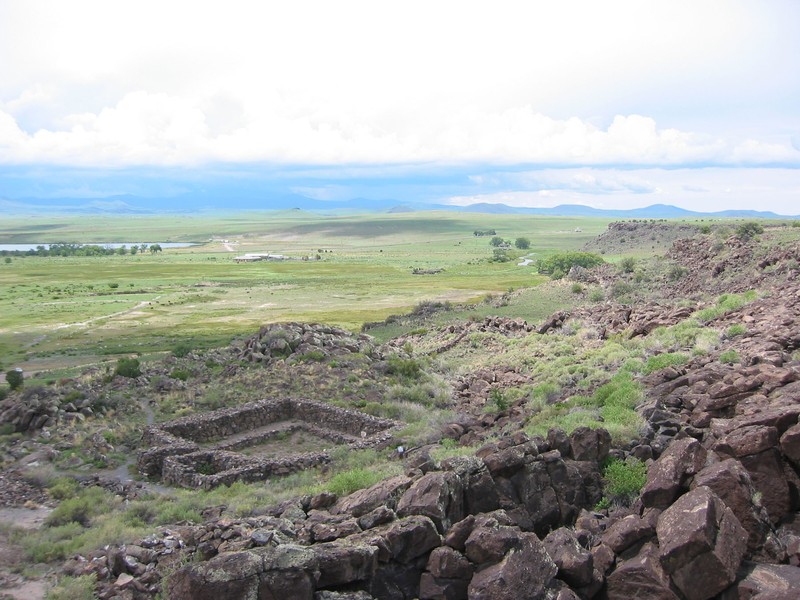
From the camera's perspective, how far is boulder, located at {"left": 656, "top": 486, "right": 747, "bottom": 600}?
9.74m

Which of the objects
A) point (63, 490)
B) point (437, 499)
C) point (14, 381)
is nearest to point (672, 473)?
point (437, 499)

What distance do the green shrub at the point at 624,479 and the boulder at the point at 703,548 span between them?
8.41 ft

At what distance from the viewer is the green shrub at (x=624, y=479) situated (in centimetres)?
1304

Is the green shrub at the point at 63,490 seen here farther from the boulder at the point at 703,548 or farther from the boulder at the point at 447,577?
the boulder at the point at 703,548

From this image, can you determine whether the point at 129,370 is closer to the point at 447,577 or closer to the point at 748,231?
the point at 447,577

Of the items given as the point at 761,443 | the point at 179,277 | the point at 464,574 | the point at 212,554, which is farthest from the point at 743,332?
the point at 179,277

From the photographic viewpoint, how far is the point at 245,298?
9900 centimetres

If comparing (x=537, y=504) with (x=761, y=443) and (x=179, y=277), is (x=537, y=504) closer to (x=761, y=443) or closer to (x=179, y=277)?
(x=761, y=443)

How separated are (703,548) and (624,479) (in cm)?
348

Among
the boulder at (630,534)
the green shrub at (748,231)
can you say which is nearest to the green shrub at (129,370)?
the boulder at (630,534)

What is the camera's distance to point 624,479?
13.3m

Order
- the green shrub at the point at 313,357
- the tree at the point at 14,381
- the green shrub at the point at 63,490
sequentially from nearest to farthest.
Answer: the green shrub at the point at 63,490
the green shrub at the point at 313,357
the tree at the point at 14,381

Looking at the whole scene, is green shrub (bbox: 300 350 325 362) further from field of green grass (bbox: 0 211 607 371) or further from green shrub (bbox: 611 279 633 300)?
Result: green shrub (bbox: 611 279 633 300)

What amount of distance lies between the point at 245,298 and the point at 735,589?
3675 inches
